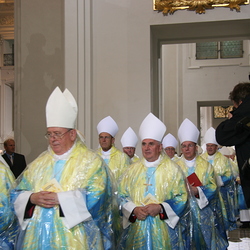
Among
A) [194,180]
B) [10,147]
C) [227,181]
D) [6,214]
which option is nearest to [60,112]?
[6,214]

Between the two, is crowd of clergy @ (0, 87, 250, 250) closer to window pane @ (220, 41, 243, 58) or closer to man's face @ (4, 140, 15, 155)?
man's face @ (4, 140, 15, 155)

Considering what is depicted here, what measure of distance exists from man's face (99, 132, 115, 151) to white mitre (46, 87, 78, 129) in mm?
3380

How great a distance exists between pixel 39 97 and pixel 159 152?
497 centimetres

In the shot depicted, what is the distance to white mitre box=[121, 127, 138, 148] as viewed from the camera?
28.7ft

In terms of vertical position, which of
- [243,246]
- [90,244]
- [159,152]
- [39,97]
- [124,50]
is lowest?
[243,246]

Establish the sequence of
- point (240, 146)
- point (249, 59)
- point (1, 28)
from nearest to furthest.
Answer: point (240, 146) → point (249, 59) → point (1, 28)

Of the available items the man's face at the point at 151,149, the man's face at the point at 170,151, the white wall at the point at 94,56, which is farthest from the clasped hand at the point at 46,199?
the man's face at the point at 170,151

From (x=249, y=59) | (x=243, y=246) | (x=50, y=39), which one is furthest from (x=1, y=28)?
(x=243, y=246)

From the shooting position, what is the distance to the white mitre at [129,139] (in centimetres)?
873

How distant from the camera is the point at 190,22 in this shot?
9594 millimetres

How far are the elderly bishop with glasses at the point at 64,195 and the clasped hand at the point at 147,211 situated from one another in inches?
→ 14.3

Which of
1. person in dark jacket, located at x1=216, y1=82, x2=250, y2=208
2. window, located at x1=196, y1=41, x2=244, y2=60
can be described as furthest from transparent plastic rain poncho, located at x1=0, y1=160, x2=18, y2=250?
window, located at x1=196, y1=41, x2=244, y2=60

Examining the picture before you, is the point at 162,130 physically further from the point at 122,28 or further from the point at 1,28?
the point at 1,28

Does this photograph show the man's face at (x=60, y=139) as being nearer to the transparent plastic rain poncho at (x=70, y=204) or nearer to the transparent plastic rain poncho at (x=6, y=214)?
the transparent plastic rain poncho at (x=70, y=204)
